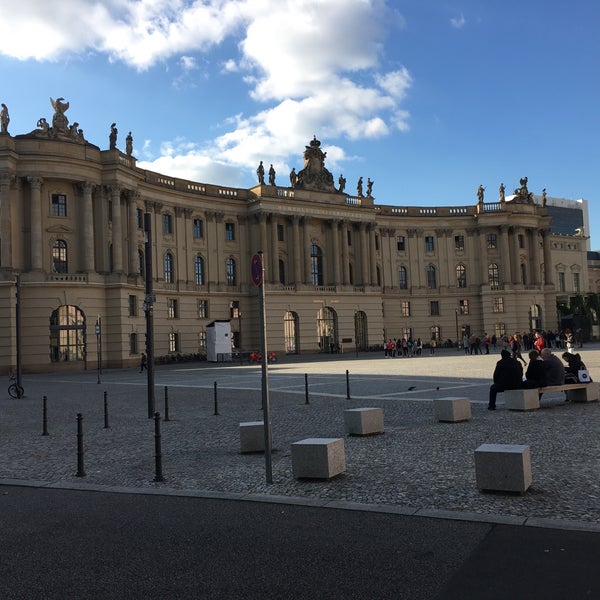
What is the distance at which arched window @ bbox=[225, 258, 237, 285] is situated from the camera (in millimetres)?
71062

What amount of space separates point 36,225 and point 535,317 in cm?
6246

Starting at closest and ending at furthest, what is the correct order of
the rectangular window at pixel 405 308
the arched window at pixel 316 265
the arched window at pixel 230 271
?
the arched window at pixel 230 271, the arched window at pixel 316 265, the rectangular window at pixel 405 308

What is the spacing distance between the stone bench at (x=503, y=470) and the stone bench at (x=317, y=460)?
2.17m

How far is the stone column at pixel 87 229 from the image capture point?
52844 millimetres

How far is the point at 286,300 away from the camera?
2822 inches

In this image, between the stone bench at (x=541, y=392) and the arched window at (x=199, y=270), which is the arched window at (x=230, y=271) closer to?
the arched window at (x=199, y=270)

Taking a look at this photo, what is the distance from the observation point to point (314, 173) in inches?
2990

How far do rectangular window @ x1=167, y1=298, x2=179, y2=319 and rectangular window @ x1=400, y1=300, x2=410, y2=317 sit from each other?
31413 mm

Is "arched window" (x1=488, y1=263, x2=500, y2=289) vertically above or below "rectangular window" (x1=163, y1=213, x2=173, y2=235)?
below

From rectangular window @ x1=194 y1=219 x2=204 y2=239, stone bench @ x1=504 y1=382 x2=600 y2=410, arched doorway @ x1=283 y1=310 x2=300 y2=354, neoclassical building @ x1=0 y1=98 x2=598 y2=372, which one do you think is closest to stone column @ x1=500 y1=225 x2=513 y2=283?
neoclassical building @ x1=0 y1=98 x2=598 y2=372

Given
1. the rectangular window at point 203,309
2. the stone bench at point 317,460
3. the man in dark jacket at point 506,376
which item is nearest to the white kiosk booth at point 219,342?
the rectangular window at point 203,309

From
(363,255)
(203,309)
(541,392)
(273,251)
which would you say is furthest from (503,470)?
(363,255)

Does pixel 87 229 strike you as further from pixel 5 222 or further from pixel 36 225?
pixel 5 222

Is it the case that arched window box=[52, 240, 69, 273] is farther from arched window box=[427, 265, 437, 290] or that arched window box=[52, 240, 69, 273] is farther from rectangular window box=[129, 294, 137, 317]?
arched window box=[427, 265, 437, 290]
